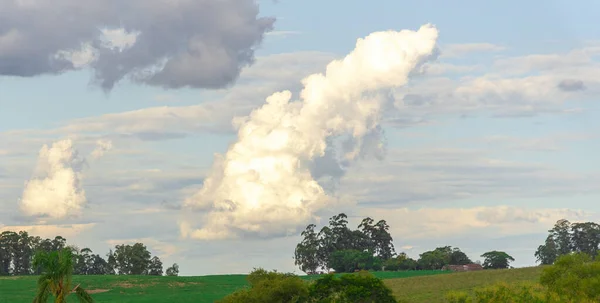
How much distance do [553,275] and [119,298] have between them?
8842 cm

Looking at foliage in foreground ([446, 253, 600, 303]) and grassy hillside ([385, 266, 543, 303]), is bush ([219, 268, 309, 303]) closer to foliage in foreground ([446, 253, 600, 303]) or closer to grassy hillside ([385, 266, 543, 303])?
foliage in foreground ([446, 253, 600, 303])

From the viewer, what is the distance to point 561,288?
107625mm

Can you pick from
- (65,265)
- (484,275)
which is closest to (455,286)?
(484,275)

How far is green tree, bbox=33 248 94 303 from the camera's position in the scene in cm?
5309

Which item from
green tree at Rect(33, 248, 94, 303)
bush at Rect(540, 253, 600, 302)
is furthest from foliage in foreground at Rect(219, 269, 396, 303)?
green tree at Rect(33, 248, 94, 303)

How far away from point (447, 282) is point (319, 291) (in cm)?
7021

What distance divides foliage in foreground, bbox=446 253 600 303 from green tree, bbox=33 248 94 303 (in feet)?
182

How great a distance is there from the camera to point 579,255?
118 metres

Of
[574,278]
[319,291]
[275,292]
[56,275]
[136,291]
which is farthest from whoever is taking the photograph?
[136,291]

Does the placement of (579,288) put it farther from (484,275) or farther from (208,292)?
(208,292)

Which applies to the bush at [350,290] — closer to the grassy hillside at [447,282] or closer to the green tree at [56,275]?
the grassy hillside at [447,282]

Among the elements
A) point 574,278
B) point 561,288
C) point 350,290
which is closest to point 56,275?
point 350,290

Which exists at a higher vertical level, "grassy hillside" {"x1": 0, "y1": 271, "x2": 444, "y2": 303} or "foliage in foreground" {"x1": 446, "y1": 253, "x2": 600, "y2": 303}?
"grassy hillside" {"x1": 0, "y1": 271, "x2": 444, "y2": 303}

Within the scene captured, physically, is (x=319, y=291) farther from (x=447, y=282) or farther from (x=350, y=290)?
(x=447, y=282)
